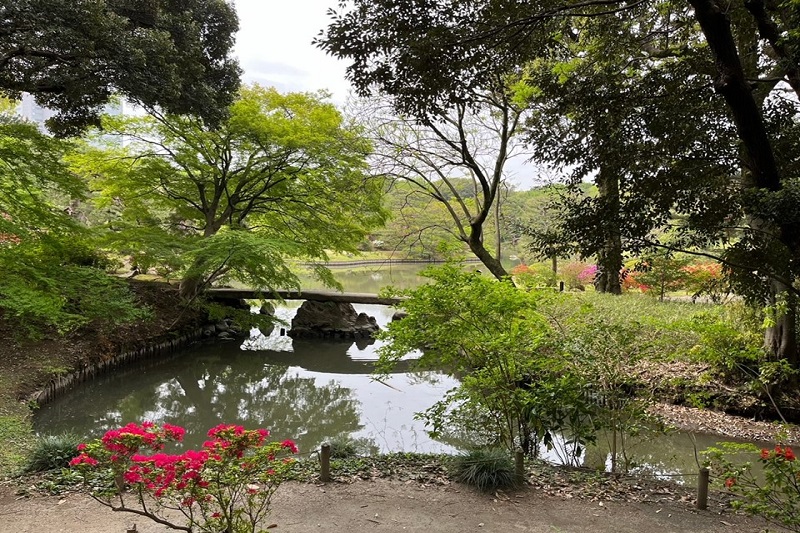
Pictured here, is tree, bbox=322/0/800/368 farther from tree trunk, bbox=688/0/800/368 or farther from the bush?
the bush

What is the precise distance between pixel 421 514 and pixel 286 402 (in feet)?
19.6

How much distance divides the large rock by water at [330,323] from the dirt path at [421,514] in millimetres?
10217

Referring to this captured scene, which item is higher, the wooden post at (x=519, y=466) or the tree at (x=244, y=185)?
the tree at (x=244, y=185)

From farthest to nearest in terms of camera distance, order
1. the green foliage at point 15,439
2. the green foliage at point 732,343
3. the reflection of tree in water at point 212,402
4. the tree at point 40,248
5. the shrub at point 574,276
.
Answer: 1. the shrub at point 574,276
2. the reflection of tree in water at point 212,402
3. the tree at point 40,248
4. the green foliage at point 732,343
5. the green foliage at point 15,439

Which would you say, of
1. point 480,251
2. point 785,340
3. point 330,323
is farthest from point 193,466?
point 330,323

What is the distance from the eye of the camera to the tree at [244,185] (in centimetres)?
1003

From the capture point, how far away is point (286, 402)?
9.14 meters

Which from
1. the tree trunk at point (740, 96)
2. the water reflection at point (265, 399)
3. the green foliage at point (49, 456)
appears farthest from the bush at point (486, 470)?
the green foliage at point (49, 456)

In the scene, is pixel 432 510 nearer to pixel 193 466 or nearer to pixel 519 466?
pixel 519 466

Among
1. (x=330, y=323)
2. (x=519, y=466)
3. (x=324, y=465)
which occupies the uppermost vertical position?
(x=330, y=323)

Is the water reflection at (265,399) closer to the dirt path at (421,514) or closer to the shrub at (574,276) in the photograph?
the dirt path at (421,514)

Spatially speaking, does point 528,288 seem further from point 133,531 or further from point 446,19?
point 133,531

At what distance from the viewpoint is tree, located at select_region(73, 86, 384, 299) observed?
1003 centimetres

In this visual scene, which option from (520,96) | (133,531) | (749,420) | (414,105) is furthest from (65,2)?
(749,420)
